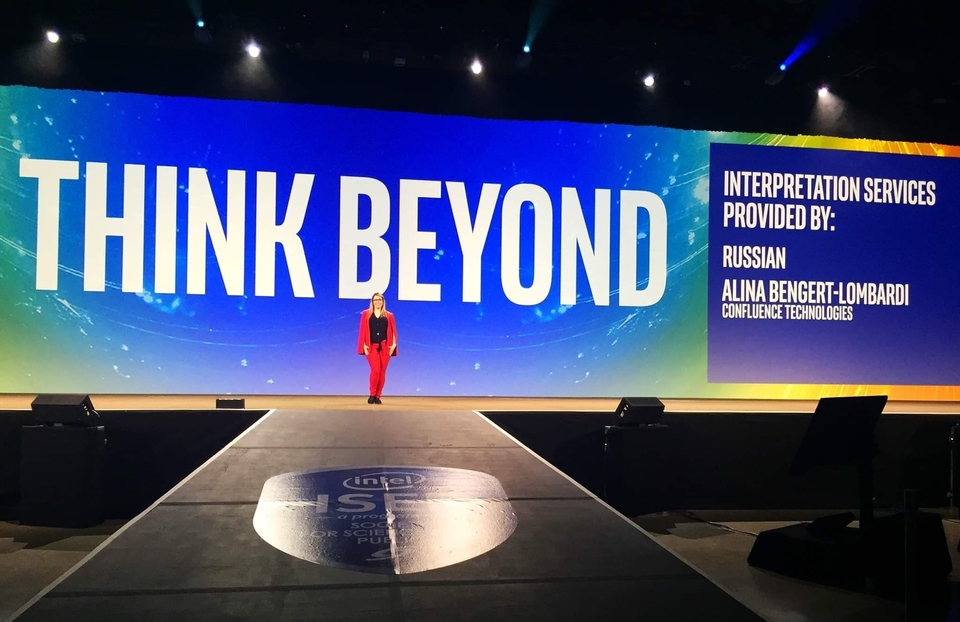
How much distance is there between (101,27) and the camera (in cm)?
620

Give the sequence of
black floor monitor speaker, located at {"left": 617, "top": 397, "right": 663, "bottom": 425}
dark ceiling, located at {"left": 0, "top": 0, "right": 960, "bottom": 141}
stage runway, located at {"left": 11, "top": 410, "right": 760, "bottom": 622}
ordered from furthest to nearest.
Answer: dark ceiling, located at {"left": 0, "top": 0, "right": 960, "bottom": 141}, black floor monitor speaker, located at {"left": 617, "top": 397, "right": 663, "bottom": 425}, stage runway, located at {"left": 11, "top": 410, "right": 760, "bottom": 622}

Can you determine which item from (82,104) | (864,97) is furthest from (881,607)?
(82,104)

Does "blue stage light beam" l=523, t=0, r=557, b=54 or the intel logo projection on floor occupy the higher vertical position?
"blue stage light beam" l=523, t=0, r=557, b=54

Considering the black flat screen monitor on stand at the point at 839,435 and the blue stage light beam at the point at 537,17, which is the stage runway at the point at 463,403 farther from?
the blue stage light beam at the point at 537,17

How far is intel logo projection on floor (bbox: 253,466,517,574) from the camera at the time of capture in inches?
50.3

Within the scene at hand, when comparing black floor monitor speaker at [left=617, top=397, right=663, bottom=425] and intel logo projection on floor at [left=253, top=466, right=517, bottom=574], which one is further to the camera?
black floor monitor speaker at [left=617, top=397, right=663, bottom=425]

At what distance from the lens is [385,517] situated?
153cm

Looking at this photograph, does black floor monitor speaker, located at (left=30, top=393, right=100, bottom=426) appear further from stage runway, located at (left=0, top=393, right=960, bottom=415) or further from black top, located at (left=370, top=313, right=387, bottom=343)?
black top, located at (left=370, top=313, right=387, bottom=343)

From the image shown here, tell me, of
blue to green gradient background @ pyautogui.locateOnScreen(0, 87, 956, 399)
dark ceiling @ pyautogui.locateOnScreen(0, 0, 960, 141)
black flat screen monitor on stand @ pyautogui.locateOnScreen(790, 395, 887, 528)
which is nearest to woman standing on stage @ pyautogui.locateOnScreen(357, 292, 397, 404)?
blue to green gradient background @ pyautogui.locateOnScreen(0, 87, 956, 399)

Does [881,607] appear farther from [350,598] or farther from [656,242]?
[656,242]

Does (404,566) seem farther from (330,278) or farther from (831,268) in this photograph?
(831,268)

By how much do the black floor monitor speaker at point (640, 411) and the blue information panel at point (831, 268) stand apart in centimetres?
325

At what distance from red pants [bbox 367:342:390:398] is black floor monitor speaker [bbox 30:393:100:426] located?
8.71ft

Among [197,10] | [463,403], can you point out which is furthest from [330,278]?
[197,10]
